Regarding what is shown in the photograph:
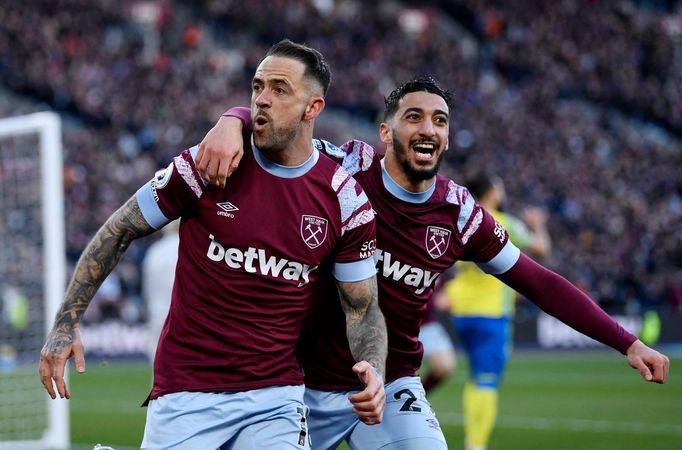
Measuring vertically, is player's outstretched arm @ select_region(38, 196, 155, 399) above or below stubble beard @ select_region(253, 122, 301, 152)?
below

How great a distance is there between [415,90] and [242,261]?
4.38ft

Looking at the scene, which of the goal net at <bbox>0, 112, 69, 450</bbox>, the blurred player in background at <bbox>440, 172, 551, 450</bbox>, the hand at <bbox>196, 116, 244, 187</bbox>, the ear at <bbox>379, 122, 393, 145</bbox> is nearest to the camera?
the hand at <bbox>196, 116, 244, 187</bbox>

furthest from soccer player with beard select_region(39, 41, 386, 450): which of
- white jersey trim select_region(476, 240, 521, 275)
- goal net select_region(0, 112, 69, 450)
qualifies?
goal net select_region(0, 112, 69, 450)

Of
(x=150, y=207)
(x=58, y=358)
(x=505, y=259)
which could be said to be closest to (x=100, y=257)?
(x=150, y=207)

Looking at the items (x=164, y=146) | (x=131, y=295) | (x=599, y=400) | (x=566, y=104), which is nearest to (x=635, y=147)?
(x=566, y=104)

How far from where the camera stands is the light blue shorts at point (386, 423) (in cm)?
509

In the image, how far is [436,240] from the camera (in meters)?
5.26

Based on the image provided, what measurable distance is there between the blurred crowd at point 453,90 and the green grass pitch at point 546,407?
5256 mm

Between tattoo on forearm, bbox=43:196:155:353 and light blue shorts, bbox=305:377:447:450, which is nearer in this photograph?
tattoo on forearm, bbox=43:196:155:353

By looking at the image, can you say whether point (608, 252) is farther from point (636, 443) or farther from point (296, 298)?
point (296, 298)

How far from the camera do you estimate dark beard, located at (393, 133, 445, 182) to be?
203 inches

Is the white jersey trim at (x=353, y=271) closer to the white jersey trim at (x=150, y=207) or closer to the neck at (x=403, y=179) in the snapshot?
the neck at (x=403, y=179)

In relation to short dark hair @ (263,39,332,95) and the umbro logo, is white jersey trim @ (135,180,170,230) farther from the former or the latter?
short dark hair @ (263,39,332,95)

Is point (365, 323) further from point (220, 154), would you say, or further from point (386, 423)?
point (220, 154)
